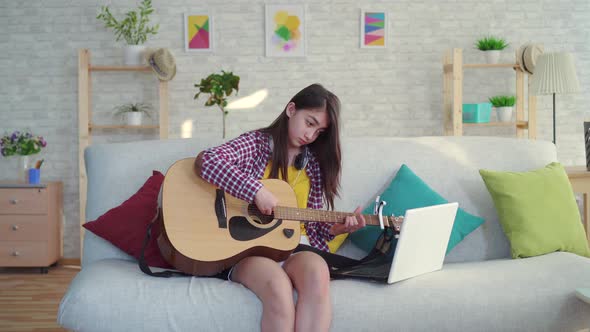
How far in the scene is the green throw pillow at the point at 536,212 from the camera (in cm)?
244

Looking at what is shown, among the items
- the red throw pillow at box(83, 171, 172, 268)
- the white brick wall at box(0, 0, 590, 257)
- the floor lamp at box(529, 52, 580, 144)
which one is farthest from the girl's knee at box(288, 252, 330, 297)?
the white brick wall at box(0, 0, 590, 257)

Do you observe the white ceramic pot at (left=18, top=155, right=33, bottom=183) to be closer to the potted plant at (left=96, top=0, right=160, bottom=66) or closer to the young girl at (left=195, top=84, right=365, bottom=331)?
the potted plant at (left=96, top=0, right=160, bottom=66)

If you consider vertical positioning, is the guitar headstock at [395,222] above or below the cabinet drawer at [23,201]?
above

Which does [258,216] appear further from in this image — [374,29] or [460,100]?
[374,29]

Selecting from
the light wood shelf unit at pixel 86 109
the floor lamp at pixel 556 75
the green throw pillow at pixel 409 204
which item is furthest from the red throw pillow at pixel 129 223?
the floor lamp at pixel 556 75

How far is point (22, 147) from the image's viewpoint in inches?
182

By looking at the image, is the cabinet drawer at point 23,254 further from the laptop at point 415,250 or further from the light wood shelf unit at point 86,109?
the laptop at point 415,250

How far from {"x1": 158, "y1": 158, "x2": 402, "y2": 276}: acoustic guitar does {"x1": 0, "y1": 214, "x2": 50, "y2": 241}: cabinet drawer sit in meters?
2.84

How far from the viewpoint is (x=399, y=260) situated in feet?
6.50

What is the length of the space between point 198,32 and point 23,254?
2.23 m

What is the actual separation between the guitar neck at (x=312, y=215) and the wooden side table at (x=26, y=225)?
3080 millimetres

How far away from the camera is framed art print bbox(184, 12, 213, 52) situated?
4.91 meters

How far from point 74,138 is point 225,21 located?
160 centimetres

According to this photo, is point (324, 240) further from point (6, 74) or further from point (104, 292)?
point (6, 74)
